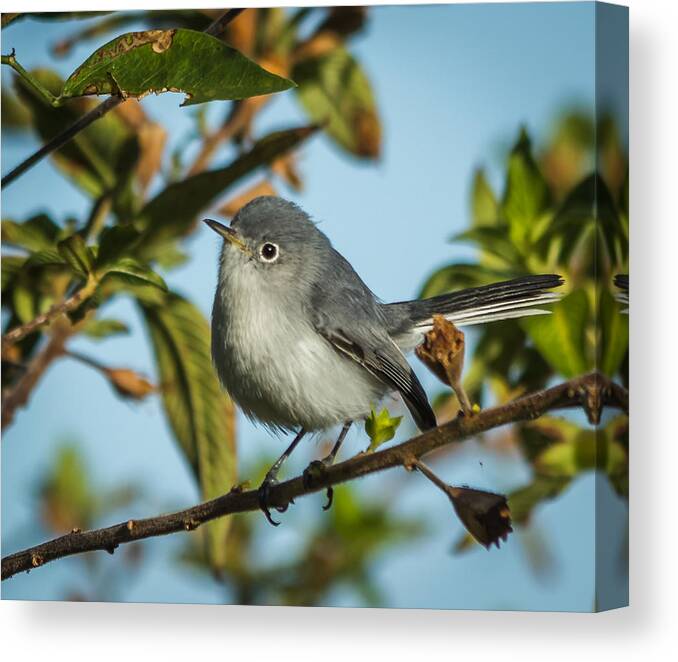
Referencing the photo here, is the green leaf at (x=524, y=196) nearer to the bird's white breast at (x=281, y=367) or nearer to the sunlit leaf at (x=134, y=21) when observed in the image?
the bird's white breast at (x=281, y=367)

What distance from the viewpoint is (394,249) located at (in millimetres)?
1901

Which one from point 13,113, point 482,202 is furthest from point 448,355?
point 13,113

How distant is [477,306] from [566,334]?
147mm

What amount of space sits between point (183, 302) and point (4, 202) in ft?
1.38

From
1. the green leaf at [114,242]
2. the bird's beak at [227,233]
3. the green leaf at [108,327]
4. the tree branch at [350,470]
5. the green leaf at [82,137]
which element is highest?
the green leaf at [82,137]

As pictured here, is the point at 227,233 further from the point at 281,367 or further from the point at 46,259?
the point at 46,259

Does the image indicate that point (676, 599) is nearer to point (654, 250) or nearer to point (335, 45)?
point (654, 250)

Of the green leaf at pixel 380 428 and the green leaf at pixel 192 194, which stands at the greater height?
the green leaf at pixel 192 194

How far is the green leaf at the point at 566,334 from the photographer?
69.1 inches

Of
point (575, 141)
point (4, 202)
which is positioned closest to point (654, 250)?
point (575, 141)

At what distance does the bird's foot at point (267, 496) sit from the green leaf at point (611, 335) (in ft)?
1.86

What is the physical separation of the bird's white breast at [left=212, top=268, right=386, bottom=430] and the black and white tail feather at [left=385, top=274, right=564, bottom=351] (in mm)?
106

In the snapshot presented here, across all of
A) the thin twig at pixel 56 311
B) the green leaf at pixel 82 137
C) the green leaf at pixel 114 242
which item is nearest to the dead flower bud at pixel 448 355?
the green leaf at pixel 114 242

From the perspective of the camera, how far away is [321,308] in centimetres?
184
